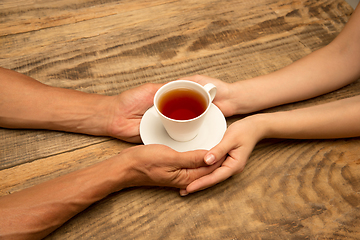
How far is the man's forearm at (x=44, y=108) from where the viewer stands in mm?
901

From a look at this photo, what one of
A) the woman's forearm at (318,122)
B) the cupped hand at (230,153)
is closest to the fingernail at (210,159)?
the cupped hand at (230,153)

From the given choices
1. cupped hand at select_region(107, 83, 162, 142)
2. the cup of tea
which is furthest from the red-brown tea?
cupped hand at select_region(107, 83, 162, 142)

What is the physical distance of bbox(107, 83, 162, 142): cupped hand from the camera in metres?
0.90

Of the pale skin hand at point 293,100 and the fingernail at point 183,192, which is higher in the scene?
the pale skin hand at point 293,100

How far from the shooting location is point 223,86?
0.96 meters

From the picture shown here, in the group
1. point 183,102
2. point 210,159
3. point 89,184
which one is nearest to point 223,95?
point 183,102

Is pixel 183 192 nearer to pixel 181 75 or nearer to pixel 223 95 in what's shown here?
pixel 223 95

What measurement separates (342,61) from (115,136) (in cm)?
88

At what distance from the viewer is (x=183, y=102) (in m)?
0.85

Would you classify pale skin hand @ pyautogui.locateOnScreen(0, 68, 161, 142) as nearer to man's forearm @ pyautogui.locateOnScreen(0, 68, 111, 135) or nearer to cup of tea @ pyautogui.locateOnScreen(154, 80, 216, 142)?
man's forearm @ pyautogui.locateOnScreen(0, 68, 111, 135)

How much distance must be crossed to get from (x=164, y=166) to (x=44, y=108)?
0.50 meters

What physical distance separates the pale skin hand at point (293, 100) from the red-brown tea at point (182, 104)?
0.40 ft

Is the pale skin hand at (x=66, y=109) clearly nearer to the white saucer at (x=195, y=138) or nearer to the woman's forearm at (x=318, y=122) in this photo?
the white saucer at (x=195, y=138)

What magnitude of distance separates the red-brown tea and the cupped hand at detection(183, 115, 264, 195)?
12 centimetres
